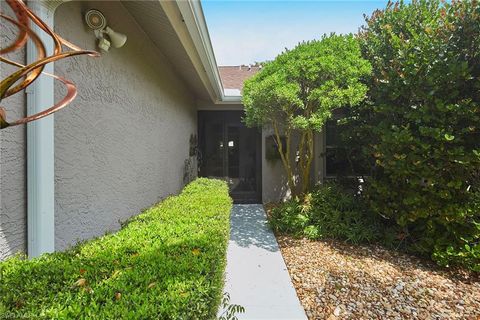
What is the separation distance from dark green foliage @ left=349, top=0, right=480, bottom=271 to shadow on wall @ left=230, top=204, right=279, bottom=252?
213cm

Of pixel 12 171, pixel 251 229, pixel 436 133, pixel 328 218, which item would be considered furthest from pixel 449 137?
pixel 12 171

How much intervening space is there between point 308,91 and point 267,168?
11.9ft

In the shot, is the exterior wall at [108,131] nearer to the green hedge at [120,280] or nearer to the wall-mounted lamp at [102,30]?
the wall-mounted lamp at [102,30]

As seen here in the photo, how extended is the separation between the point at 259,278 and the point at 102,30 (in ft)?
11.6

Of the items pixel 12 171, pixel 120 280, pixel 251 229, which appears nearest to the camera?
pixel 120 280

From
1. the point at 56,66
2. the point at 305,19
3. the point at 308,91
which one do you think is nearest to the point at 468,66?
the point at 308,91

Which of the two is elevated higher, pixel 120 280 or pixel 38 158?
pixel 38 158

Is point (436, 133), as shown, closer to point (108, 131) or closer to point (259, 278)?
point (259, 278)

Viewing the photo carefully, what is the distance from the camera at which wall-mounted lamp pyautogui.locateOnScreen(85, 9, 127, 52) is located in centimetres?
254

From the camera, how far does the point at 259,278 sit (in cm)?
346

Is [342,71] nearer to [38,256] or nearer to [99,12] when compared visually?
[99,12]

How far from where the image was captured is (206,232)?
2332 mm

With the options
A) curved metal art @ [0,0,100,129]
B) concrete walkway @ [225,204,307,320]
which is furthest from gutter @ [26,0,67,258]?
concrete walkway @ [225,204,307,320]

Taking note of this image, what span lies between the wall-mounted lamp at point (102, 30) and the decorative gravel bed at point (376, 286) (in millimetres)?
3643
